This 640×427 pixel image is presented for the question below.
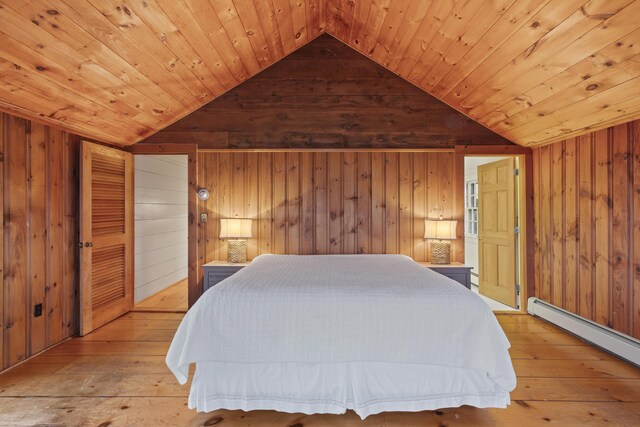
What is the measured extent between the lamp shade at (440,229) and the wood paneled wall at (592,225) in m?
1.02

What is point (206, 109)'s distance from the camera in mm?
3725

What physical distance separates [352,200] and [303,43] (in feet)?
6.28

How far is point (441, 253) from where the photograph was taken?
11.5 feet

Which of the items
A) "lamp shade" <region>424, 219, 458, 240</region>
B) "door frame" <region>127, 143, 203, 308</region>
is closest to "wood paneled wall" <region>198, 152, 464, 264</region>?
"door frame" <region>127, 143, 203, 308</region>

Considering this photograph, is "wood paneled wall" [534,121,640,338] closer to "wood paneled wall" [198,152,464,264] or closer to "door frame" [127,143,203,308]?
"wood paneled wall" [198,152,464,264]

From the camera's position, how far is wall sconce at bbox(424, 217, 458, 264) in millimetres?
3467

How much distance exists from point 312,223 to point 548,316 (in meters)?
2.73

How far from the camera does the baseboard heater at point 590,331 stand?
2500 millimetres

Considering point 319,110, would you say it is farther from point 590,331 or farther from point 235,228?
point 590,331

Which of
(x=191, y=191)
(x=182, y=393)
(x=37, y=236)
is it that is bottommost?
(x=182, y=393)

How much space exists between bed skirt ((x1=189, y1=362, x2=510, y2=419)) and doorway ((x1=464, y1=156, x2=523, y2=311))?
242cm

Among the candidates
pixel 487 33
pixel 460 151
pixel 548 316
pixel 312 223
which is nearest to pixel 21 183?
pixel 312 223

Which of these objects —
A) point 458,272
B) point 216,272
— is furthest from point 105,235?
point 458,272

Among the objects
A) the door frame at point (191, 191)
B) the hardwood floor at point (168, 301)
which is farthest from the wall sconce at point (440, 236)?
the hardwood floor at point (168, 301)
